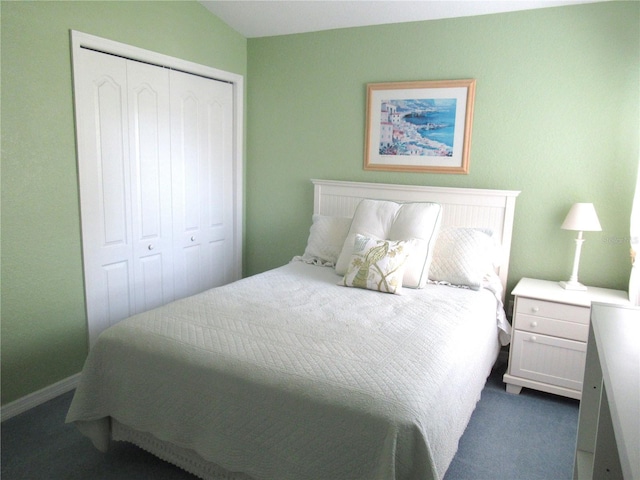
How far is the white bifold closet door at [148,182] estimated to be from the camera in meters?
2.81

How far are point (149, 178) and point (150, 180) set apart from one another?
0.02m

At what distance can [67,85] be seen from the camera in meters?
2.62

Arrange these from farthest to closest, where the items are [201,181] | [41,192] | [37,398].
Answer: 1. [201,181]
2. [37,398]
3. [41,192]

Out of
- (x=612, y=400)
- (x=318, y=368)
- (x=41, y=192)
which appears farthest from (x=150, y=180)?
(x=612, y=400)

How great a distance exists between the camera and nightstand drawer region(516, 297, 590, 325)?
262 centimetres

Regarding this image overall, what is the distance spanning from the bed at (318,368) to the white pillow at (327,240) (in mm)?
322

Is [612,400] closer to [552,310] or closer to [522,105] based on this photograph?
[552,310]

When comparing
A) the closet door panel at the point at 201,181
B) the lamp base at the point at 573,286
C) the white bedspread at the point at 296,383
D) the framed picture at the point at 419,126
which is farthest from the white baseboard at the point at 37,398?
the lamp base at the point at 573,286

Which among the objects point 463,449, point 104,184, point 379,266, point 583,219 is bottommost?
point 463,449

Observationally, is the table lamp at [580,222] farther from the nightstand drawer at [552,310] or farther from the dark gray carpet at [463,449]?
the dark gray carpet at [463,449]

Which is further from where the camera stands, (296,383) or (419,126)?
(419,126)

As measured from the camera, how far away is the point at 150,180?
10.5 feet

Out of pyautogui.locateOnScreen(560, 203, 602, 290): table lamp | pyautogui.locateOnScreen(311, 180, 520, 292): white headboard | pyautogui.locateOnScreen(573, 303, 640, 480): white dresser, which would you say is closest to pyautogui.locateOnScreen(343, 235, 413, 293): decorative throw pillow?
pyautogui.locateOnScreen(311, 180, 520, 292): white headboard

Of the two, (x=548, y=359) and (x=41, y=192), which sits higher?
(x=41, y=192)
